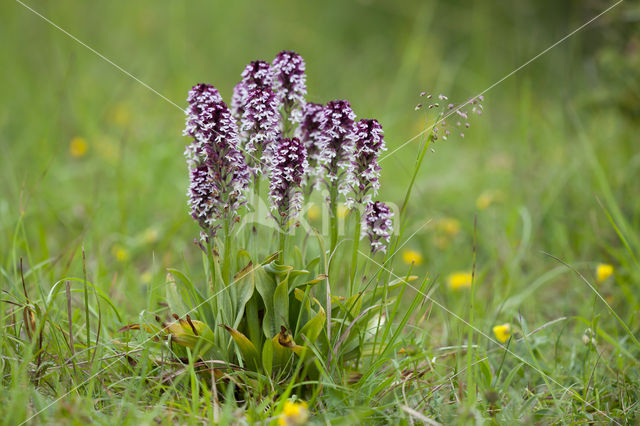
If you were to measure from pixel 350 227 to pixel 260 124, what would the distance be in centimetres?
70

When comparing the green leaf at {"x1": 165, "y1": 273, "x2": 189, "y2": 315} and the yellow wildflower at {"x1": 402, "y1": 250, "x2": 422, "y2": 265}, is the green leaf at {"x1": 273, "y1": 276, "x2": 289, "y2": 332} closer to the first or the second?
the green leaf at {"x1": 165, "y1": 273, "x2": 189, "y2": 315}

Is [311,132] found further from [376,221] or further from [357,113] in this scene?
[357,113]

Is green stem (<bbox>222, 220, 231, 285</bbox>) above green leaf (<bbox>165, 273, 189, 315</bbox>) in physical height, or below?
above

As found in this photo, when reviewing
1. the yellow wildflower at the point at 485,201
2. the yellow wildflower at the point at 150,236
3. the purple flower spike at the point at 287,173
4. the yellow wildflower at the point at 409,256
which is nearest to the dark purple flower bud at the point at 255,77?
the purple flower spike at the point at 287,173

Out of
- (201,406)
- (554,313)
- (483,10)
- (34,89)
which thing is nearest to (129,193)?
(34,89)

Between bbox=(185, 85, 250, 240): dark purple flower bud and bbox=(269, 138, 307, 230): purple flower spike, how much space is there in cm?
16

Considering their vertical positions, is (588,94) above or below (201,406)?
above

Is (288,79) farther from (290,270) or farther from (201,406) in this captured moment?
(201,406)

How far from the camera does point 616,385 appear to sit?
240 cm

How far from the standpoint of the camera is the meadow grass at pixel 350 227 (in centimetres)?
210

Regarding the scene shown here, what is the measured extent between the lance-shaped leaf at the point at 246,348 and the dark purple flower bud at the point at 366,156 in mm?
710

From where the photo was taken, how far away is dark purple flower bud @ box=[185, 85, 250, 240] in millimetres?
1974

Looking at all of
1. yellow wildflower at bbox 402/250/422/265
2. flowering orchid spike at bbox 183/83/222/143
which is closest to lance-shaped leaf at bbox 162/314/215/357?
flowering orchid spike at bbox 183/83/222/143

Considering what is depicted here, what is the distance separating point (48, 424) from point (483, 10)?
753 cm
